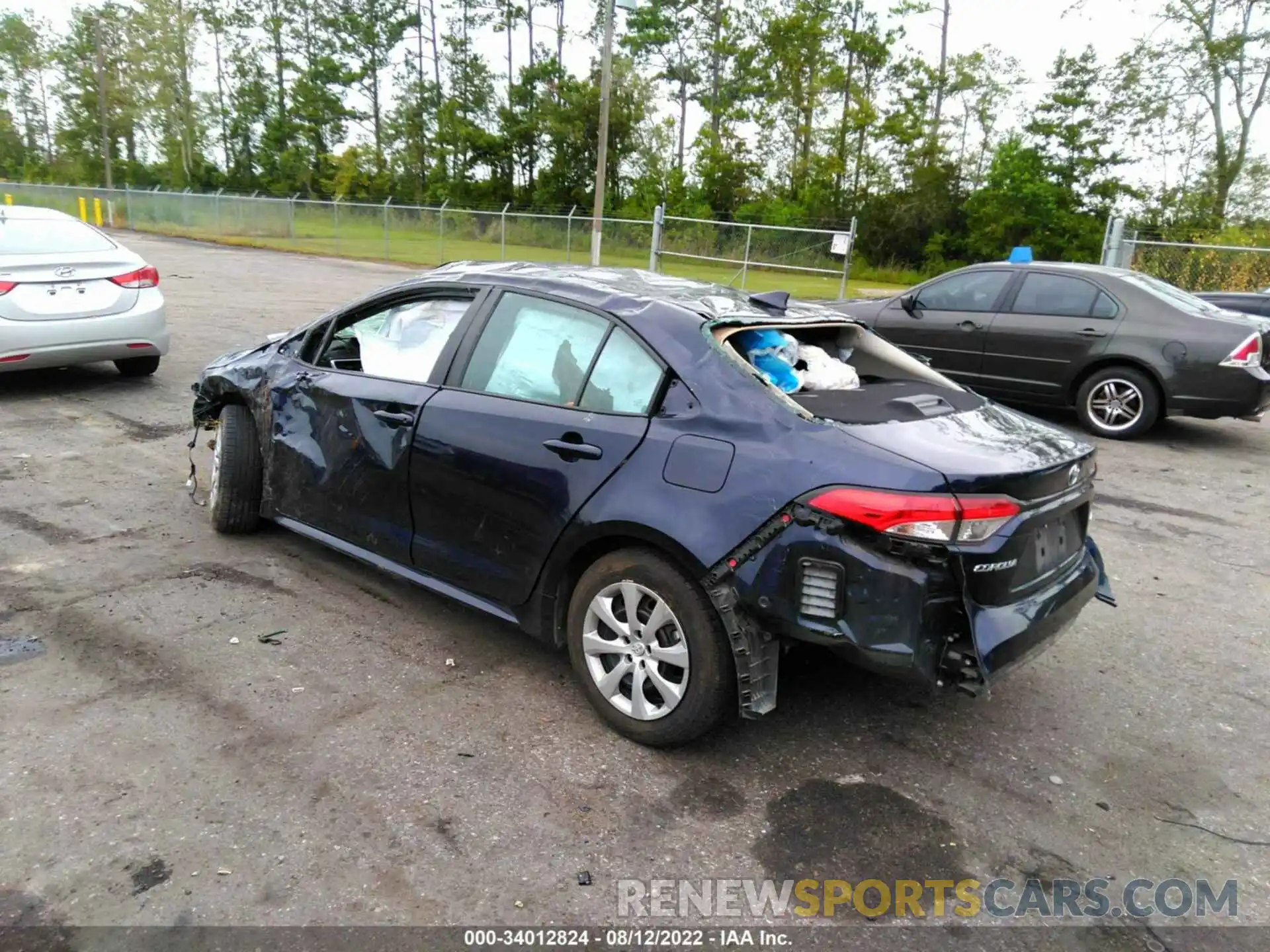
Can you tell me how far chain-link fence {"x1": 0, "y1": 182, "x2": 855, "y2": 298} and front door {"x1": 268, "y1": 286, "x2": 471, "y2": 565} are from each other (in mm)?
16492

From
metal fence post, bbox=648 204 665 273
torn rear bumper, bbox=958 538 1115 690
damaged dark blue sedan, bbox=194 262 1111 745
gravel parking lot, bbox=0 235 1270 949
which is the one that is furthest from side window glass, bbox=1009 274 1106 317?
metal fence post, bbox=648 204 665 273

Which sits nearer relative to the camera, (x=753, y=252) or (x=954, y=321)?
(x=954, y=321)

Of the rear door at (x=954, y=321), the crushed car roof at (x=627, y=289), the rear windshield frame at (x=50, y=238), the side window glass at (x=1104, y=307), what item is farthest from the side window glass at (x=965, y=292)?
the rear windshield frame at (x=50, y=238)

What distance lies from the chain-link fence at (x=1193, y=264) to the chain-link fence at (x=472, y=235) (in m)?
5.29

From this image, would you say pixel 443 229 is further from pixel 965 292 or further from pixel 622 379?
pixel 622 379

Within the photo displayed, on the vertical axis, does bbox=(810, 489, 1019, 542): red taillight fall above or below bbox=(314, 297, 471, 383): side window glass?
below

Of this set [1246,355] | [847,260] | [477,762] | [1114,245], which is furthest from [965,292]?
[847,260]

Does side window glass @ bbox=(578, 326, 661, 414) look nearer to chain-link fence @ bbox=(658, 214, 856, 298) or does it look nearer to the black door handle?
the black door handle

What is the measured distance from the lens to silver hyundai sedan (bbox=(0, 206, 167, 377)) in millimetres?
7422

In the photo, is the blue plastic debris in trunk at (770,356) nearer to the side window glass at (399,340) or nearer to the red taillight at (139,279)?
the side window glass at (399,340)

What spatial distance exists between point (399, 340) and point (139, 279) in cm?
538

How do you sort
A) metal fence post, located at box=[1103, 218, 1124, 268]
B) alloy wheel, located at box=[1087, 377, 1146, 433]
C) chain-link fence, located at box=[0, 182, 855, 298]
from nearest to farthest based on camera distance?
alloy wheel, located at box=[1087, 377, 1146, 433] < metal fence post, located at box=[1103, 218, 1124, 268] < chain-link fence, located at box=[0, 182, 855, 298]

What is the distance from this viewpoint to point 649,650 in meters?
3.14

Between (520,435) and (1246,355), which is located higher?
(1246,355)
